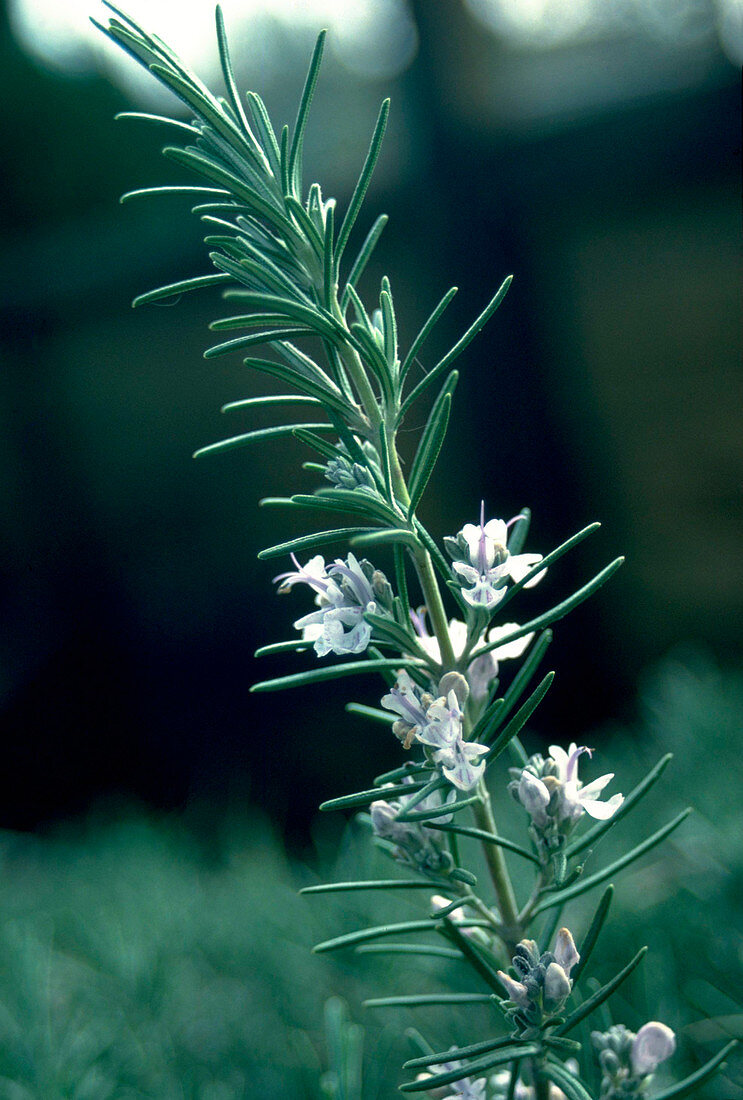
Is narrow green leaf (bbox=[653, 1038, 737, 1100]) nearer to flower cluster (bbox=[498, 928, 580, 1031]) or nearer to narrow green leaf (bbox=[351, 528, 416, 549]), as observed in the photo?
flower cluster (bbox=[498, 928, 580, 1031])

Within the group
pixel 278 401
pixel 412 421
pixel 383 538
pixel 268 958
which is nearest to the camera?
pixel 383 538

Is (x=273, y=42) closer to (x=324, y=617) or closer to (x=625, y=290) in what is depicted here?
(x=625, y=290)

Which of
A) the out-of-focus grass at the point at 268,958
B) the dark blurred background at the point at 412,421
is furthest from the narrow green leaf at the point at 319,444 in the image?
the dark blurred background at the point at 412,421

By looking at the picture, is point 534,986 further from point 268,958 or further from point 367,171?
point 268,958

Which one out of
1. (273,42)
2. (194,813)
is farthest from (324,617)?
(273,42)

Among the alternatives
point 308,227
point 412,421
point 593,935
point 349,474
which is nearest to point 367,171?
point 308,227

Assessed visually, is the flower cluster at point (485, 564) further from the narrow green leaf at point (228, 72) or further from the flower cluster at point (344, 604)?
the narrow green leaf at point (228, 72)

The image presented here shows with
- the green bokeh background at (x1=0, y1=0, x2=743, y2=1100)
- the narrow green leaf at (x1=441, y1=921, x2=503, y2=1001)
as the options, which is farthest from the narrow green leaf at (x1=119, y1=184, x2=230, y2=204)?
the green bokeh background at (x1=0, y1=0, x2=743, y2=1100)

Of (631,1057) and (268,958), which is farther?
(268,958)
